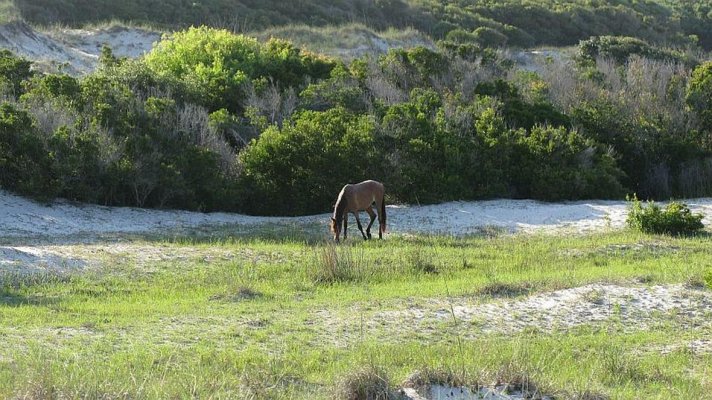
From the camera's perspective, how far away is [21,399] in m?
7.52

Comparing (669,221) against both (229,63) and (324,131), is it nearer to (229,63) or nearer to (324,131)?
(324,131)

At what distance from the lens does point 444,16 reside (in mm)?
68688

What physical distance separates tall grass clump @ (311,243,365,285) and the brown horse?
3.77 m

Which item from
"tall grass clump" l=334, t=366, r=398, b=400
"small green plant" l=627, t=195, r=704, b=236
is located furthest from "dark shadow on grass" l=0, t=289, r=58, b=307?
"small green plant" l=627, t=195, r=704, b=236

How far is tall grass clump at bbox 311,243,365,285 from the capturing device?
1545 centimetres

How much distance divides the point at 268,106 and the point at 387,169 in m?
6.55

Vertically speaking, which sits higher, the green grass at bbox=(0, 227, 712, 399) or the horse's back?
the horse's back

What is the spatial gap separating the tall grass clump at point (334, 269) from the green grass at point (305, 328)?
0.05 metres

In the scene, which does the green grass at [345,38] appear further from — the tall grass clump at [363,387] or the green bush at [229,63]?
the tall grass clump at [363,387]

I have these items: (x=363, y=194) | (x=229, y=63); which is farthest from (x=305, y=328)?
(x=229, y=63)

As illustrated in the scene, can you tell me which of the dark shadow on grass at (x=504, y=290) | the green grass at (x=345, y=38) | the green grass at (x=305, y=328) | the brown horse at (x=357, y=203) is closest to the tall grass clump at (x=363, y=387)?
the green grass at (x=305, y=328)

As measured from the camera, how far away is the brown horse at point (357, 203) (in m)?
20.0

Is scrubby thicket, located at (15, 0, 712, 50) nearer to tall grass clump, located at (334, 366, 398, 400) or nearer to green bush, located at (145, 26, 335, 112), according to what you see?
green bush, located at (145, 26, 335, 112)

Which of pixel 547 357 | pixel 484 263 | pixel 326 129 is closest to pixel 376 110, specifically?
pixel 326 129
